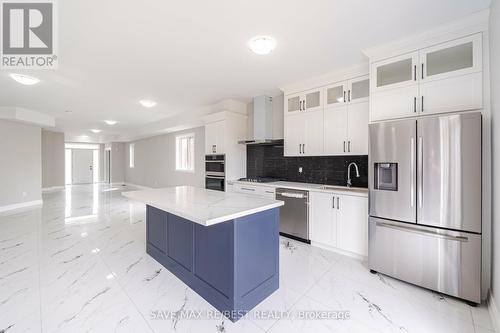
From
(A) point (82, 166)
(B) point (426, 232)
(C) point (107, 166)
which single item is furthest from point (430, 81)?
(A) point (82, 166)

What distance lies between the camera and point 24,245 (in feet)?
10.4

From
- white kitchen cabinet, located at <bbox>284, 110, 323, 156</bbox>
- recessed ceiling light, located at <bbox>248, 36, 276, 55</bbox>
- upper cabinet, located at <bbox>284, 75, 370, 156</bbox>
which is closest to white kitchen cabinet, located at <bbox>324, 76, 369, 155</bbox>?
upper cabinet, located at <bbox>284, 75, 370, 156</bbox>

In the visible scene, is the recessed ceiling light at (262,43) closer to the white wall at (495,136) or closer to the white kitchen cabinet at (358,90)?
the white kitchen cabinet at (358,90)

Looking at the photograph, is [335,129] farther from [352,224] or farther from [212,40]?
[212,40]

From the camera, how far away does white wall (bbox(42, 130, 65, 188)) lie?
8875 millimetres

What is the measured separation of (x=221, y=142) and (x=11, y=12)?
3.15 meters

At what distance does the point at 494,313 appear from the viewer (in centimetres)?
171

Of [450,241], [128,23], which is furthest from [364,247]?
[128,23]

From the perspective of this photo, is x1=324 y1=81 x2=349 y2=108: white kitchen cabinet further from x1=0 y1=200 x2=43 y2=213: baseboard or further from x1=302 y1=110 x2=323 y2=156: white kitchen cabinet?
x1=0 y1=200 x2=43 y2=213: baseboard

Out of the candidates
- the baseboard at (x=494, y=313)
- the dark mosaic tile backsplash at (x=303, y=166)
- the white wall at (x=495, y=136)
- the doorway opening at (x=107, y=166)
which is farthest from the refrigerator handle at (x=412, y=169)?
the doorway opening at (x=107, y=166)

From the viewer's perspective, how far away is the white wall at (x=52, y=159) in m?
8.88

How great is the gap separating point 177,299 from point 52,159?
10.7m

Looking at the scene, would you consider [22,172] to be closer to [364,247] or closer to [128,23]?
[128,23]

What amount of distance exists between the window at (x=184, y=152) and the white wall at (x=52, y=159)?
19.5 feet
